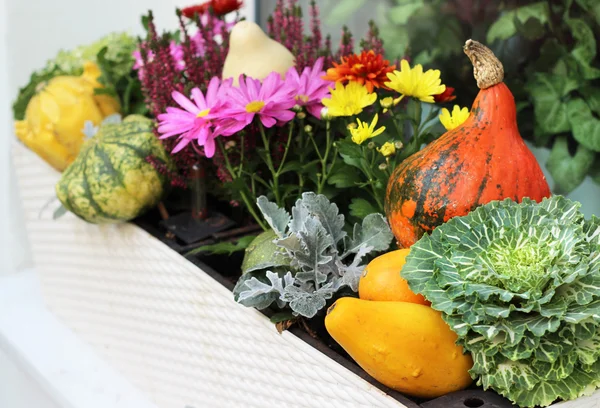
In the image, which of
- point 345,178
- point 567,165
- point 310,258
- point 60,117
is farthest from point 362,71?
point 60,117

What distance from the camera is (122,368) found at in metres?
1.24

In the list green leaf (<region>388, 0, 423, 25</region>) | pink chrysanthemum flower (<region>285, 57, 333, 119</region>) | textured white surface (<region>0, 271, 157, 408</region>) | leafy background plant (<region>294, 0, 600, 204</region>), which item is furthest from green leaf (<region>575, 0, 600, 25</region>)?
textured white surface (<region>0, 271, 157, 408</region>)

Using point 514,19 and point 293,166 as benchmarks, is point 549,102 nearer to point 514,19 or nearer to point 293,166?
point 514,19

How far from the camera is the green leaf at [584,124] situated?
115 centimetres

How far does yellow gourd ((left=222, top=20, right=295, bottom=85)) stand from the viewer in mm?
1045

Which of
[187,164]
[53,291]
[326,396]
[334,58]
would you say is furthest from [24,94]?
[326,396]

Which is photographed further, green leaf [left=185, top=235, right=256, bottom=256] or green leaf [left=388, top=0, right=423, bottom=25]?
green leaf [left=388, top=0, right=423, bottom=25]

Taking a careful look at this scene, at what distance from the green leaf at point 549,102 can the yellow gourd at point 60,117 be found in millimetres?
784

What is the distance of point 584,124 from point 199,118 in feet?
2.10

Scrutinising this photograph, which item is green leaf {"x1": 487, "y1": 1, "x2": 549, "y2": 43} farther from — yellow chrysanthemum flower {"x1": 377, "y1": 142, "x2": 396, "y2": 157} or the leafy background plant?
yellow chrysanthemum flower {"x1": 377, "y1": 142, "x2": 396, "y2": 157}

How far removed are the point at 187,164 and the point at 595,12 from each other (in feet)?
2.20

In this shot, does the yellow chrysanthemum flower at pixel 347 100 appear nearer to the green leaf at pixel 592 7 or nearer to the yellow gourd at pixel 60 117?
the green leaf at pixel 592 7

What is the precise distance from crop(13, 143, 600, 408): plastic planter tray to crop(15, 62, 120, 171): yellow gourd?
49 millimetres

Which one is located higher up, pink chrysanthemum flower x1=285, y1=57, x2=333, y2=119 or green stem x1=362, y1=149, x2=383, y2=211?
pink chrysanthemum flower x1=285, y1=57, x2=333, y2=119
